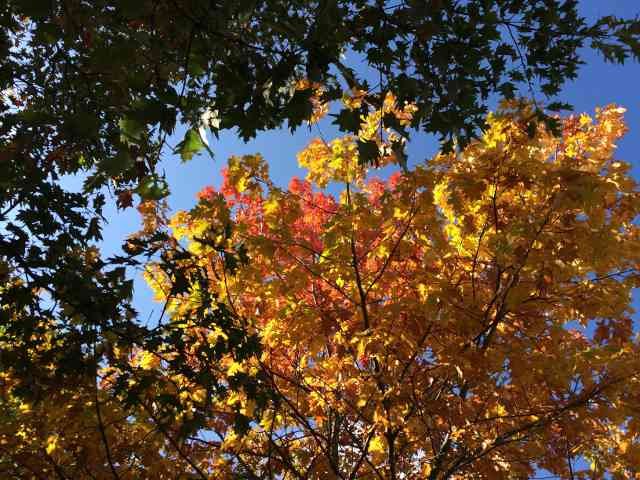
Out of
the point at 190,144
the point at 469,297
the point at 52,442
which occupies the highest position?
the point at 469,297

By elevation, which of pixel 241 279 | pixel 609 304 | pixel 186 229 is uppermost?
pixel 186 229

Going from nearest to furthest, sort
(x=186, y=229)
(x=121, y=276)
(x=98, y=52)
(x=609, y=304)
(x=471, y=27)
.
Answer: (x=98, y=52), (x=471, y=27), (x=121, y=276), (x=609, y=304), (x=186, y=229)

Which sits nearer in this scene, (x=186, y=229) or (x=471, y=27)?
(x=471, y=27)

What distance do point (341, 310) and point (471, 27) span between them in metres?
2.78

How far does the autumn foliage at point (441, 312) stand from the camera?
13.3 ft

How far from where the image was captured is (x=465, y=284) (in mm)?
4523

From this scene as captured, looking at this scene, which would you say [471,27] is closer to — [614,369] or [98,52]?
[98,52]

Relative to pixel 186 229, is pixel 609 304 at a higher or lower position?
lower

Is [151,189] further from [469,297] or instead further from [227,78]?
[469,297]

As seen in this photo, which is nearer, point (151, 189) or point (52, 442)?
point (151, 189)

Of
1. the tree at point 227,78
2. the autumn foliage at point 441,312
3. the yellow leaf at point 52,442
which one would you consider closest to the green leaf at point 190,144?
the tree at point 227,78

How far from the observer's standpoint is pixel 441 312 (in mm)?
4066

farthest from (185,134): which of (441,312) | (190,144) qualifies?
(441,312)

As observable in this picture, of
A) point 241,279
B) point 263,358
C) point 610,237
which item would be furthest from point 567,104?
point 263,358
